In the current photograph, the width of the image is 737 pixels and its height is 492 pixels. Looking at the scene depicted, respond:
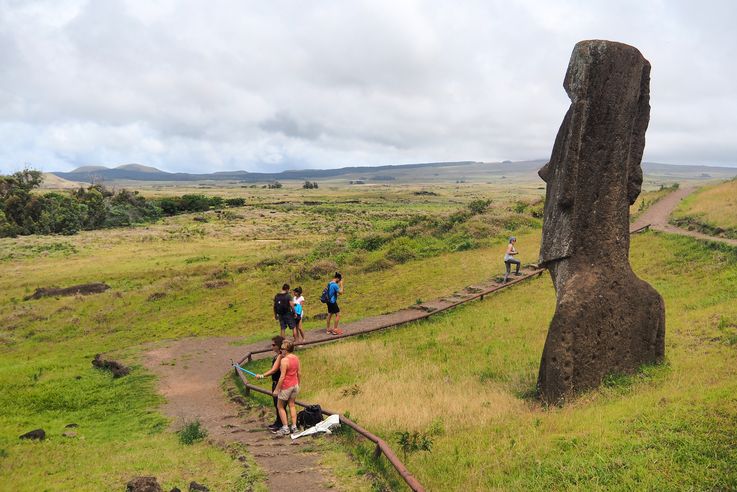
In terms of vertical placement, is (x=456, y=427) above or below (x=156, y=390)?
above

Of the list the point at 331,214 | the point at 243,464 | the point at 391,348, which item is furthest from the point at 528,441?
the point at 331,214

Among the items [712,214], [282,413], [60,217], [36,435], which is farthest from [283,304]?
[60,217]

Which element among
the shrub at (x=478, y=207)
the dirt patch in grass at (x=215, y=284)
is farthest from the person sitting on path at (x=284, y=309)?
the shrub at (x=478, y=207)

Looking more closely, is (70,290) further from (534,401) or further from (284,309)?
(534,401)

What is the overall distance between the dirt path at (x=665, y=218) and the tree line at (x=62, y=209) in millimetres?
68023

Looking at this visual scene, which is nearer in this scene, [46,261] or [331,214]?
[46,261]

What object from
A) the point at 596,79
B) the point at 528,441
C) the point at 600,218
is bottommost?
the point at 528,441

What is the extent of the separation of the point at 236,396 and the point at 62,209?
7410 centimetres

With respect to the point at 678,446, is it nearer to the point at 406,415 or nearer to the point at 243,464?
the point at 406,415

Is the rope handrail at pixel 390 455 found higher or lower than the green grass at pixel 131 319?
higher

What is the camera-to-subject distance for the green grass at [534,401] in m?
7.54

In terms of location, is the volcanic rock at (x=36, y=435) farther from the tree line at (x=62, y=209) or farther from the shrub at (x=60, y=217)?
the shrub at (x=60, y=217)

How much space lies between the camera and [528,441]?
29.2ft

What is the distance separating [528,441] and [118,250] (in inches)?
2163
